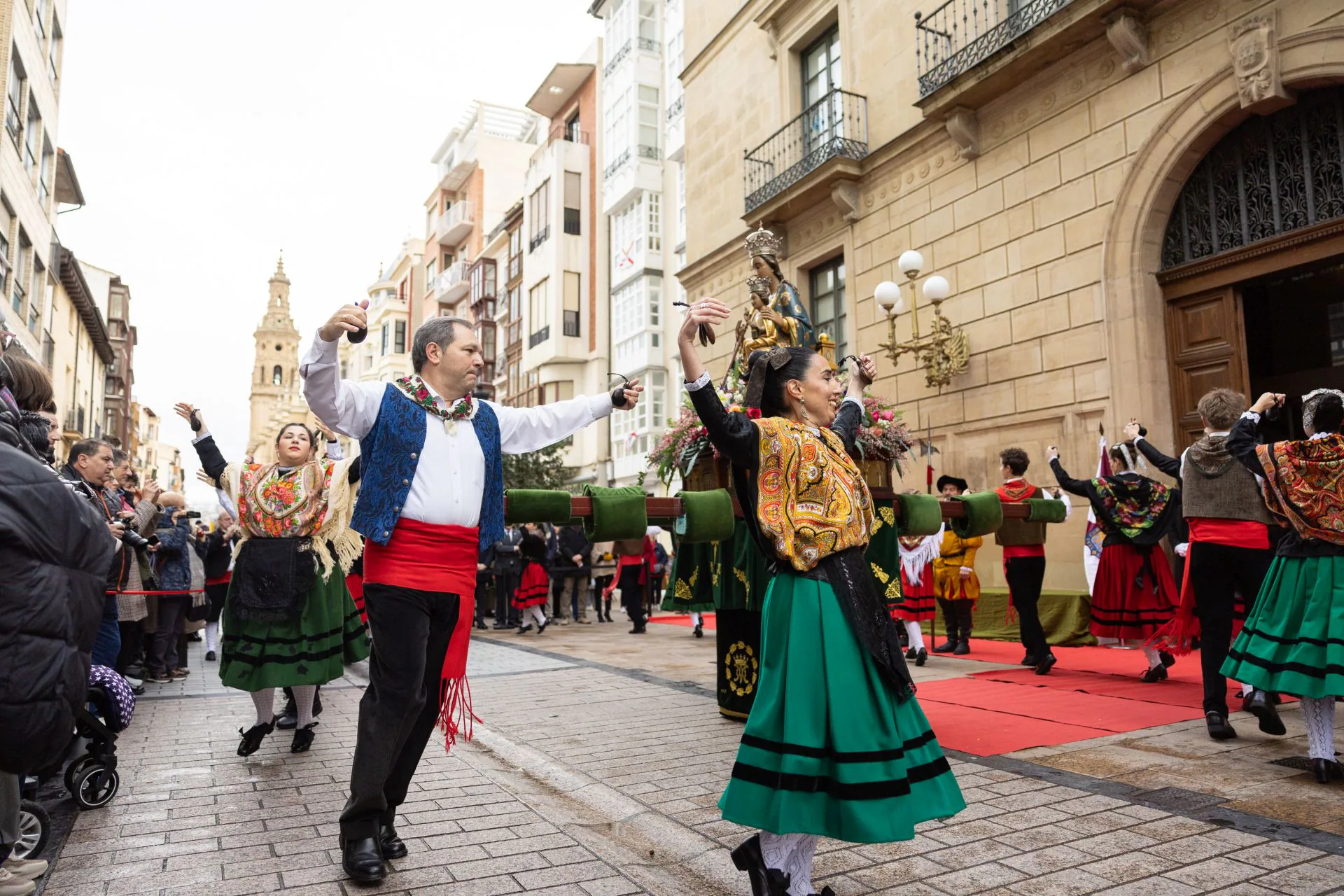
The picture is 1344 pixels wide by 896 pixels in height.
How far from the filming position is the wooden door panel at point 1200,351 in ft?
31.4

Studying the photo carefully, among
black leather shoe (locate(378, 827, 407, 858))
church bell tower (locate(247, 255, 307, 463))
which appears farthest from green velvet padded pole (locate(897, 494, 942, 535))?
church bell tower (locate(247, 255, 307, 463))

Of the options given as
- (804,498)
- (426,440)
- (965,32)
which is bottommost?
(804,498)

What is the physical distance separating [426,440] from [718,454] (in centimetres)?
278

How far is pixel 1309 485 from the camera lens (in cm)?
457

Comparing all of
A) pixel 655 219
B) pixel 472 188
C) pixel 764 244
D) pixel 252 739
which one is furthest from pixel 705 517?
pixel 472 188

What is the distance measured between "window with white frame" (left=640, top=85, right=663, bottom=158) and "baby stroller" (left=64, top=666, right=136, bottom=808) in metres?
28.2

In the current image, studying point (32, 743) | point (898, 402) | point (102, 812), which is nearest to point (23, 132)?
point (898, 402)

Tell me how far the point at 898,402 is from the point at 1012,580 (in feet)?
Result: 18.3

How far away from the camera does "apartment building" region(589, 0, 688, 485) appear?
29.5 meters

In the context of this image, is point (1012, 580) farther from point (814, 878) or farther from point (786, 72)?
point (786, 72)

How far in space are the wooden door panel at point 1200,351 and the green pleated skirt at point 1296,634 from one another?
5.61 metres

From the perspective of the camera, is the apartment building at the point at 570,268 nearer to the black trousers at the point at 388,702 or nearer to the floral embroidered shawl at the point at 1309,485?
the floral embroidered shawl at the point at 1309,485

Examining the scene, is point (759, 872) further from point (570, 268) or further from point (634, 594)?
point (570, 268)

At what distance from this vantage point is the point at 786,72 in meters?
16.6
